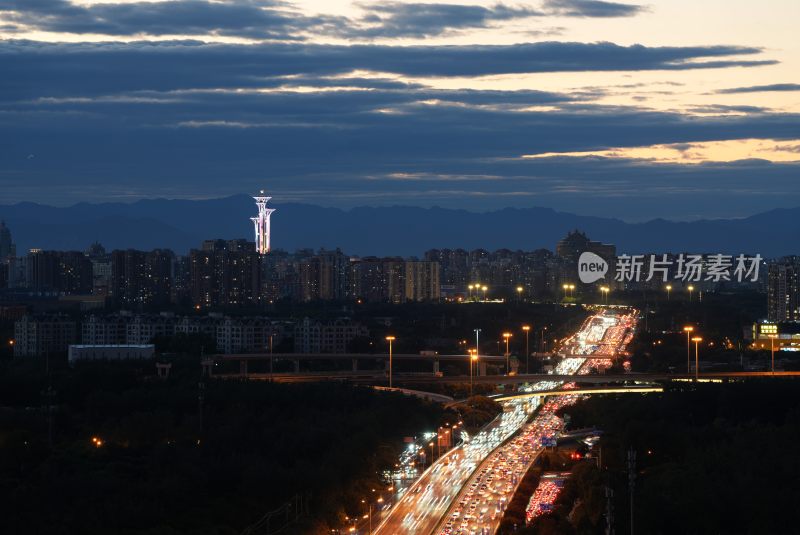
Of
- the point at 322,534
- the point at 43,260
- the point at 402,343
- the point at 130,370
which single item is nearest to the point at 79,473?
the point at 322,534

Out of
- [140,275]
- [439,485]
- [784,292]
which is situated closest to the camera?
[439,485]

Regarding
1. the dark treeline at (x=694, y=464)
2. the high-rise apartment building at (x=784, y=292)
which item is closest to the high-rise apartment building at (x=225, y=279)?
the high-rise apartment building at (x=784, y=292)

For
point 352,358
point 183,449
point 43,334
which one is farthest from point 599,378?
point 43,334

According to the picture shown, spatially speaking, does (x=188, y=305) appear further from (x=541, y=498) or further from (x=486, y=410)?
(x=541, y=498)
